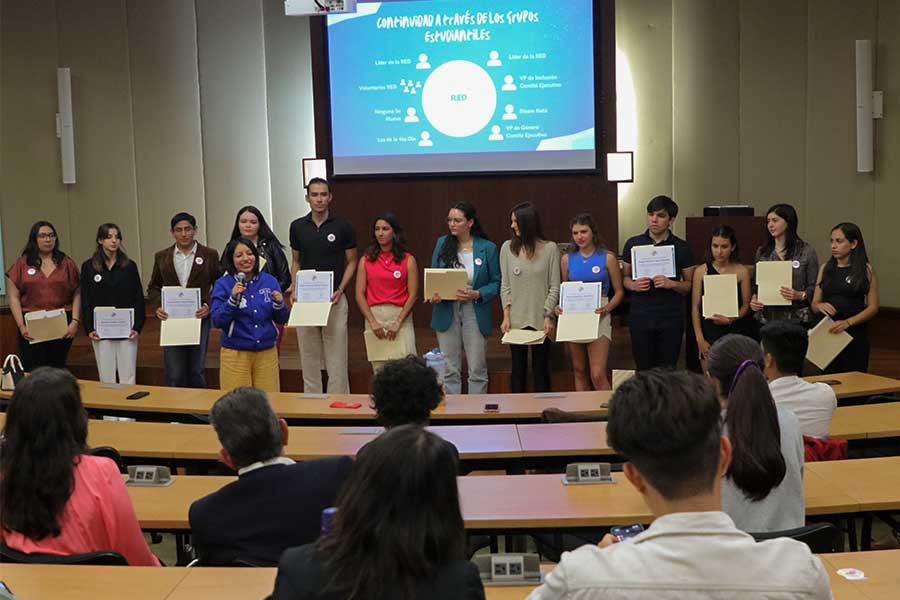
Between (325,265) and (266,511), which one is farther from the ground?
(325,265)

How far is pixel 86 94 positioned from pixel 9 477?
7.94 meters

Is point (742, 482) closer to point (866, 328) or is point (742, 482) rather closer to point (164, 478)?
point (164, 478)

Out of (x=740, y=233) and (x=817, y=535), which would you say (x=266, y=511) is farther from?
(x=740, y=233)

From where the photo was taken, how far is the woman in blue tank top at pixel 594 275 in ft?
22.2

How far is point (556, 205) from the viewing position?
8992 millimetres

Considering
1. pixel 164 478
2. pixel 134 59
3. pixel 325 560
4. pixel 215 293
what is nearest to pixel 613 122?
pixel 215 293

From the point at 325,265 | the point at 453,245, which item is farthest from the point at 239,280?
Result: the point at 453,245

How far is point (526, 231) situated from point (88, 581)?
4533 mm

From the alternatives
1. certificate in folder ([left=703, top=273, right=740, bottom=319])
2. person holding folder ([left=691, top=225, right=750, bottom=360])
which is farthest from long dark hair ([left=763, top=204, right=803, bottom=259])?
certificate in folder ([left=703, top=273, right=740, bottom=319])

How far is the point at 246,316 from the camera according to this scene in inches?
245

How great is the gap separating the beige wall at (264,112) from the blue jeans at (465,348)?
3.74 metres

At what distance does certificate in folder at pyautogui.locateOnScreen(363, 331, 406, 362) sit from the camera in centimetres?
688

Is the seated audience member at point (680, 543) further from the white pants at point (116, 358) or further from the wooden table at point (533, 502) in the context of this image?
the white pants at point (116, 358)

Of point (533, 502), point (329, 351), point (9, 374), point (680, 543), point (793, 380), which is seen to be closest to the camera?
point (680, 543)
